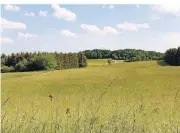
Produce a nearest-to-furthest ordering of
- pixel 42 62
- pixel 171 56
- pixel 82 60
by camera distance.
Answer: pixel 171 56, pixel 42 62, pixel 82 60

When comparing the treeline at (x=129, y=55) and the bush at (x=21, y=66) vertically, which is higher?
the treeline at (x=129, y=55)

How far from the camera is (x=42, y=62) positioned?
106 m

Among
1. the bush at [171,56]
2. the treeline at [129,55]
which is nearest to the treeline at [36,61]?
the treeline at [129,55]

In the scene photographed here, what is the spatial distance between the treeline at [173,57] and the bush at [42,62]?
35735 mm

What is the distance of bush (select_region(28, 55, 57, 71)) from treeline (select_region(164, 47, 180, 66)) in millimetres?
35735

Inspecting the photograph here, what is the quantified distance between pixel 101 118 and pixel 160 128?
101 centimetres

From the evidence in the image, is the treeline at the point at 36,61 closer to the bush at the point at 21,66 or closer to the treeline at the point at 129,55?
the bush at the point at 21,66

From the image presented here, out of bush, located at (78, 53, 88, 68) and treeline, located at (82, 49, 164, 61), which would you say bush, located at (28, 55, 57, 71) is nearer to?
bush, located at (78, 53, 88, 68)

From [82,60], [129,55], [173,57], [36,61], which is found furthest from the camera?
[129,55]

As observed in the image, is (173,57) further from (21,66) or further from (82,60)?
(21,66)

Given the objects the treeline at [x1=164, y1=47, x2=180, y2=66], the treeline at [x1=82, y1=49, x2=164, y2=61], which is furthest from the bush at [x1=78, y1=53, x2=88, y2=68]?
the treeline at [x1=164, y1=47, x2=180, y2=66]

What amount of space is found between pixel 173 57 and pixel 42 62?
39620 millimetres

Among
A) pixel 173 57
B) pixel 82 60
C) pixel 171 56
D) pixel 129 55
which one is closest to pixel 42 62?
pixel 82 60

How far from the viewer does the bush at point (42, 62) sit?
105 metres
